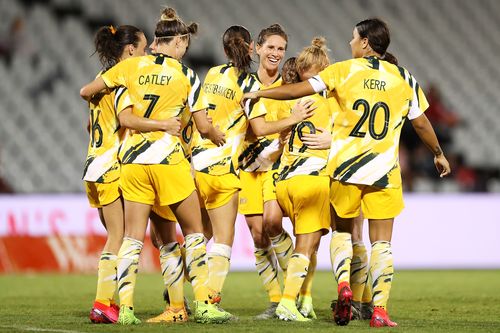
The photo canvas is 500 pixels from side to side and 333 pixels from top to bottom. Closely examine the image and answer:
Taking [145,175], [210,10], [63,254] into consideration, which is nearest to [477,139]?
[210,10]

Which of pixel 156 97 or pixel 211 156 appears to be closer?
pixel 156 97

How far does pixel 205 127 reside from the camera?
7094mm

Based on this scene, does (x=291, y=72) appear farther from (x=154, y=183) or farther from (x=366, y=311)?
(x=366, y=311)

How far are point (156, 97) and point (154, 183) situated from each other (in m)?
0.60

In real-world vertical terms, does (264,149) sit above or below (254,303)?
above

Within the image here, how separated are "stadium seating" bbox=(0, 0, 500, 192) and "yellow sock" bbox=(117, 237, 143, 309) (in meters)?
9.41

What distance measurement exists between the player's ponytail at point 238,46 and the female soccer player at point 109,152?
65 cm

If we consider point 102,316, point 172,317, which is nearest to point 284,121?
point 172,317

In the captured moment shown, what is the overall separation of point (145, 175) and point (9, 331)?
1.39 meters

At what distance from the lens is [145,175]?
7.03 meters

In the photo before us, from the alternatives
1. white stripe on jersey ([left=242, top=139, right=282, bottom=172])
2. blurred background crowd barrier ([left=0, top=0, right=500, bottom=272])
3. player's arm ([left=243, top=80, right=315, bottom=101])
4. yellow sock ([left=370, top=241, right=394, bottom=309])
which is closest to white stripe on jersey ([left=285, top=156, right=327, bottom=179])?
white stripe on jersey ([left=242, top=139, right=282, bottom=172])

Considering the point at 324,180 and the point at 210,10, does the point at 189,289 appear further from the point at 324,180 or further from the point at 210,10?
the point at 210,10

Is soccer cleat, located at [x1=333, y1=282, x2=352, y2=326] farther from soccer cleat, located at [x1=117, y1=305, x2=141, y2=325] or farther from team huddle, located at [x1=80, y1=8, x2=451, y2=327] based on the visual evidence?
soccer cleat, located at [x1=117, y1=305, x2=141, y2=325]

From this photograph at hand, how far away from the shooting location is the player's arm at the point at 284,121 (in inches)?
291
